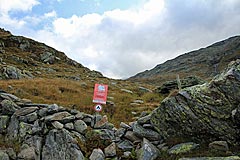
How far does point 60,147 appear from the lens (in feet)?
34.8

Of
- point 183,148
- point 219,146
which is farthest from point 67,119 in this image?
point 219,146

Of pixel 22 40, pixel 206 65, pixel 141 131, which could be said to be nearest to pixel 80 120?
pixel 141 131

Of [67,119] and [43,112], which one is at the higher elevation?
[43,112]

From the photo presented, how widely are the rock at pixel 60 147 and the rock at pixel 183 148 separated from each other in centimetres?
322

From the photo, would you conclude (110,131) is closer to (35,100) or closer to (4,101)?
(4,101)

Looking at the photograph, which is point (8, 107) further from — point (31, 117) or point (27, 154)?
point (27, 154)

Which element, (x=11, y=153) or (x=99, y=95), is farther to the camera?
(x=99, y=95)

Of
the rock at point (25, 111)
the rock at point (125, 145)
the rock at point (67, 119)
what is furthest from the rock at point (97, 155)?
the rock at point (25, 111)

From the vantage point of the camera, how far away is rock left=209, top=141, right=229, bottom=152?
937 cm

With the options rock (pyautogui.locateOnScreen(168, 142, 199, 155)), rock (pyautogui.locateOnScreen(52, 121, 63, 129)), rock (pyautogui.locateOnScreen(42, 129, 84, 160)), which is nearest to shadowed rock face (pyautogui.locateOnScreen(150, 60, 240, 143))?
rock (pyautogui.locateOnScreen(168, 142, 199, 155))

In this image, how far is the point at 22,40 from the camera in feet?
215

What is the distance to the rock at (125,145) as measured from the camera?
1077 centimetres

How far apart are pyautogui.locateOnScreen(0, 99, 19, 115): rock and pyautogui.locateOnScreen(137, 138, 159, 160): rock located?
5897 mm

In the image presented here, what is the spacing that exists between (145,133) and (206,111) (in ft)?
8.13
